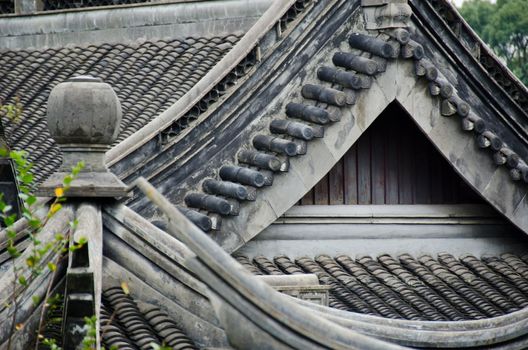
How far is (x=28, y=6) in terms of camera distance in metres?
19.0

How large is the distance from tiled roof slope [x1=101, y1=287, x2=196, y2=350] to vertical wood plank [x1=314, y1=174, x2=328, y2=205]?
6052 mm

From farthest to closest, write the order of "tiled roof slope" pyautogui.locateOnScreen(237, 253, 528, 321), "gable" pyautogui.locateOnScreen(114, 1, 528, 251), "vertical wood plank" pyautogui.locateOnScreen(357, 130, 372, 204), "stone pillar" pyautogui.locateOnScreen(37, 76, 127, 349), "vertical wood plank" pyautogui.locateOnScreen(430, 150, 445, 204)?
1. "vertical wood plank" pyautogui.locateOnScreen(430, 150, 445, 204)
2. "vertical wood plank" pyautogui.locateOnScreen(357, 130, 372, 204)
3. "tiled roof slope" pyautogui.locateOnScreen(237, 253, 528, 321)
4. "gable" pyautogui.locateOnScreen(114, 1, 528, 251)
5. "stone pillar" pyautogui.locateOnScreen(37, 76, 127, 349)

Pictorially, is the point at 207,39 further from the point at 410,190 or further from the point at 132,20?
the point at 410,190

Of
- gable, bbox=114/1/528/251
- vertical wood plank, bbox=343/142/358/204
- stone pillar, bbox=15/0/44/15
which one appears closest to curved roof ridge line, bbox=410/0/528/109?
gable, bbox=114/1/528/251

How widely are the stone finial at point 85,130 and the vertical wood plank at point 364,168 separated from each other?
21.5 feet

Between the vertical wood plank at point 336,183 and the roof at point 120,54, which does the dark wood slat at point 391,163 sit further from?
the roof at point 120,54

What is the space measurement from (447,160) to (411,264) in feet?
3.93

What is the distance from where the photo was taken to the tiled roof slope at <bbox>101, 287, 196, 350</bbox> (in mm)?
7785

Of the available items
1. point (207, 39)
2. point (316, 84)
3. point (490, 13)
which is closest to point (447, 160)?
point (316, 84)

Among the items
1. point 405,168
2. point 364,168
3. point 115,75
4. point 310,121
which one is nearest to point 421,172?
point 405,168

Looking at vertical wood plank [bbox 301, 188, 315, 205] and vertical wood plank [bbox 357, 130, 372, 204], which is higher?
vertical wood plank [bbox 357, 130, 372, 204]

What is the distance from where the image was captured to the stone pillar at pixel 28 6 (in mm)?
18953

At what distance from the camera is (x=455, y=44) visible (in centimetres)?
1408

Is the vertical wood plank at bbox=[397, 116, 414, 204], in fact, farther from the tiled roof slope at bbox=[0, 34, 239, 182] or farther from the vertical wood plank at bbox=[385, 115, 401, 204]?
the tiled roof slope at bbox=[0, 34, 239, 182]
